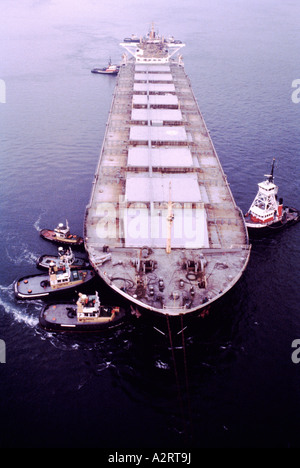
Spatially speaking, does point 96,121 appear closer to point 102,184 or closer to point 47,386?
point 102,184

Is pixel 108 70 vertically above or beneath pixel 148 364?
above

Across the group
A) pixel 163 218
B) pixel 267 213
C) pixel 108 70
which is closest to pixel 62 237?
Answer: pixel 163 218

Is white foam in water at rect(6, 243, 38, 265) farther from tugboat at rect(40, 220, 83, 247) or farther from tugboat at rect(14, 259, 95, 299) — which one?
tugboat at rect(14, 259, 95, 299)

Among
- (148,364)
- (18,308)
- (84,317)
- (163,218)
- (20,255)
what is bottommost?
(148,364)

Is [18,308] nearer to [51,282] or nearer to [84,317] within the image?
[51,282]

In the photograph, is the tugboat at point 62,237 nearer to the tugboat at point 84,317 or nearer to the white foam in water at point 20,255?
the white foam in water at point 20,255
